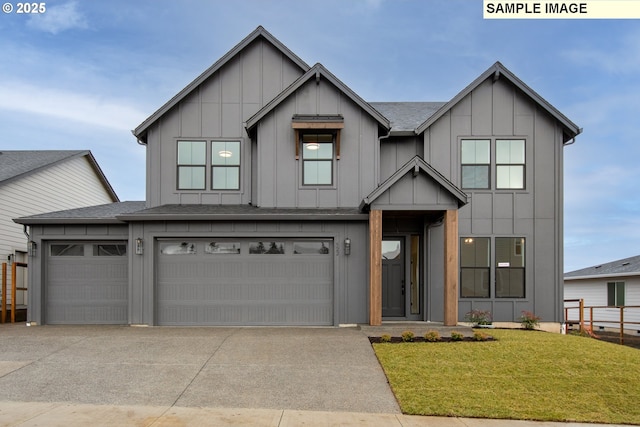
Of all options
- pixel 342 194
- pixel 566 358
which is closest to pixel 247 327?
pixel 342 194

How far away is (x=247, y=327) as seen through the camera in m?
12.6

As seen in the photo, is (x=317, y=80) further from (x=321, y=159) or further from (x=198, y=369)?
(x=198, y=369)

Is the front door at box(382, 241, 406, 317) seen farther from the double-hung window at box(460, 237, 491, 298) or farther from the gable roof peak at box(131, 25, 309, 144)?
the gable roof peak at box(131, 25, 309, 144)

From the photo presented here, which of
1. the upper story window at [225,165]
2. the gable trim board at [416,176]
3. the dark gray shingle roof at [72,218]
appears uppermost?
the upper story window at [225,165]

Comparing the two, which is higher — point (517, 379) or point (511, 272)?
point (511, 272)

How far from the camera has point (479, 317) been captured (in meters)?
13.2

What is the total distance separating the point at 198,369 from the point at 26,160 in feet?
52.4

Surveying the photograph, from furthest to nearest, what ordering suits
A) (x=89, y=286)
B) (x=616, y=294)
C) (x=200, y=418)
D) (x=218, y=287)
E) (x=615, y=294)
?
(x=615, y=294) → (x=616, y=294) → (x=89, y=286) → (x=218, y=287) → (x=200, y=418)

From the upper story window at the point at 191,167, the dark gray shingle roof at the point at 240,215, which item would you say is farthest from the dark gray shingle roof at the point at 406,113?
the upper story window at the point at 191,167

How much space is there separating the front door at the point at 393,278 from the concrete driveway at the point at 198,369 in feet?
7.59

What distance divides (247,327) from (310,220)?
338 cm

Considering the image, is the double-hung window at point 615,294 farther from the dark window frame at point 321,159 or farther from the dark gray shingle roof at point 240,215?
the dark window frame at point 321,159

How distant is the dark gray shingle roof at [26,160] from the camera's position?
1747 centimetres

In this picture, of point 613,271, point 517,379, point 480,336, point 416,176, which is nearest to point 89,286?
point 416,176
